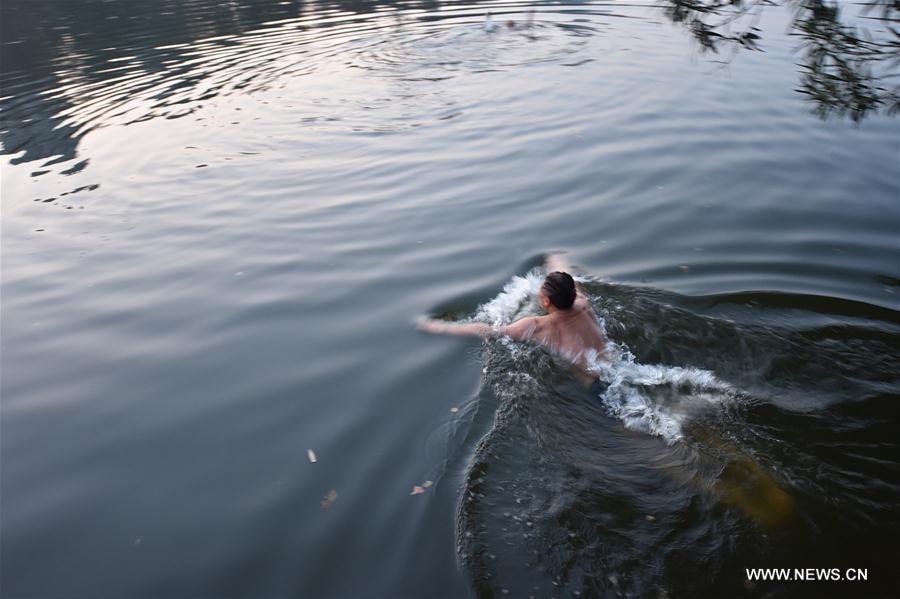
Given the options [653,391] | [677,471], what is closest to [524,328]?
[653,391]

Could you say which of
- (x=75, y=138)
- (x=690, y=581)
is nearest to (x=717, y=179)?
(x=690, y=581)

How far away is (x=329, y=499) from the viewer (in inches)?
188

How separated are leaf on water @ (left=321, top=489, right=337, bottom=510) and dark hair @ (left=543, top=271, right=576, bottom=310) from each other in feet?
8.20

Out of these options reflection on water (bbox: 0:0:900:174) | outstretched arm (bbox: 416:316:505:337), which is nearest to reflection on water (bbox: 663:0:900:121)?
reflection on water (bbox: 0:0:900:174)

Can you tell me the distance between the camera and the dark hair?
19.1 ft

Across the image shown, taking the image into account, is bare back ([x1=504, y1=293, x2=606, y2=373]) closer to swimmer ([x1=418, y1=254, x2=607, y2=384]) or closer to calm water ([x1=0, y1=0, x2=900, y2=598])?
swimmer ([x1=418, y1=254, x2=607, y2=384])

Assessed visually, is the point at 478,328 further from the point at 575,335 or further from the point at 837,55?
the point at 837,55

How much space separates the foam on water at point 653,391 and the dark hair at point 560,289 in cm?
55

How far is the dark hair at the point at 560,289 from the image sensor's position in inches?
229

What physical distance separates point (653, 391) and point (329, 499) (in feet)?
9.35

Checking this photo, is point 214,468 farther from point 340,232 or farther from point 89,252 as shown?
point 89,252

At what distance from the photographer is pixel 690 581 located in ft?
13.1

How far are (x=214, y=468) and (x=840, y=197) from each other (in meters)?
8.88

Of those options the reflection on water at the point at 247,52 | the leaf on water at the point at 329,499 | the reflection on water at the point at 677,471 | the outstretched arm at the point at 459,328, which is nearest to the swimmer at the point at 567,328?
the reflection on water at the point at 677,471
